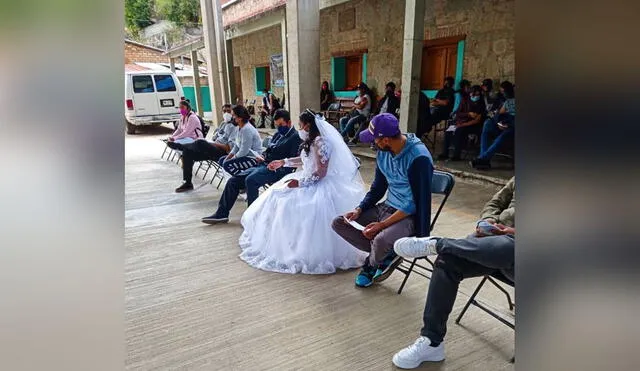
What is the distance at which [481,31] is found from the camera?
6.92 m

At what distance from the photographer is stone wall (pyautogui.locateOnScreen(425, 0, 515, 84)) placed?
6.50 m

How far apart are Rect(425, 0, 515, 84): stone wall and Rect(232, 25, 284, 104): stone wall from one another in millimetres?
6897

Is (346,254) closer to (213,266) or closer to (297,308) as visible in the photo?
(297,308)

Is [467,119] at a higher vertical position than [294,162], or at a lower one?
higher

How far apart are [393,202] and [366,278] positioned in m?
0.59

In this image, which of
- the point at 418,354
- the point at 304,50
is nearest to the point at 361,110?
the point at 304,50

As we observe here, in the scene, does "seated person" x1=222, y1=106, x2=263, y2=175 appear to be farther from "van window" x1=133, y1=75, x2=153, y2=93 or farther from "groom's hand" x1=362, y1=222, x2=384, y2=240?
"van window" x1=133, y1=75, x2=153, y2=93

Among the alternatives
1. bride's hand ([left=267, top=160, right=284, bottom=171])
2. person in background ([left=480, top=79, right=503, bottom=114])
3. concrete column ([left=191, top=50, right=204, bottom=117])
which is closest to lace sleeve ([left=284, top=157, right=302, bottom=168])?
bride's hand ([left=267, top=160, right=284, bottom=171])

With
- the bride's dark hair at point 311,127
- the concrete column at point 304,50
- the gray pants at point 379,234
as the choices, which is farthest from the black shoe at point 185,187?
the gray pants at point 379,234

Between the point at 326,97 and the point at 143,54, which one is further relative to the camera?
the point at 143,54

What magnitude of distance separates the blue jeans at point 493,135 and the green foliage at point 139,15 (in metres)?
27.3

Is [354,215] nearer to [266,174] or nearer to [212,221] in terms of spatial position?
[266,174]

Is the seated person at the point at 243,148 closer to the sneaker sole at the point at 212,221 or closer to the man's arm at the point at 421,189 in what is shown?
the sneaker sole at the point at 212,221
